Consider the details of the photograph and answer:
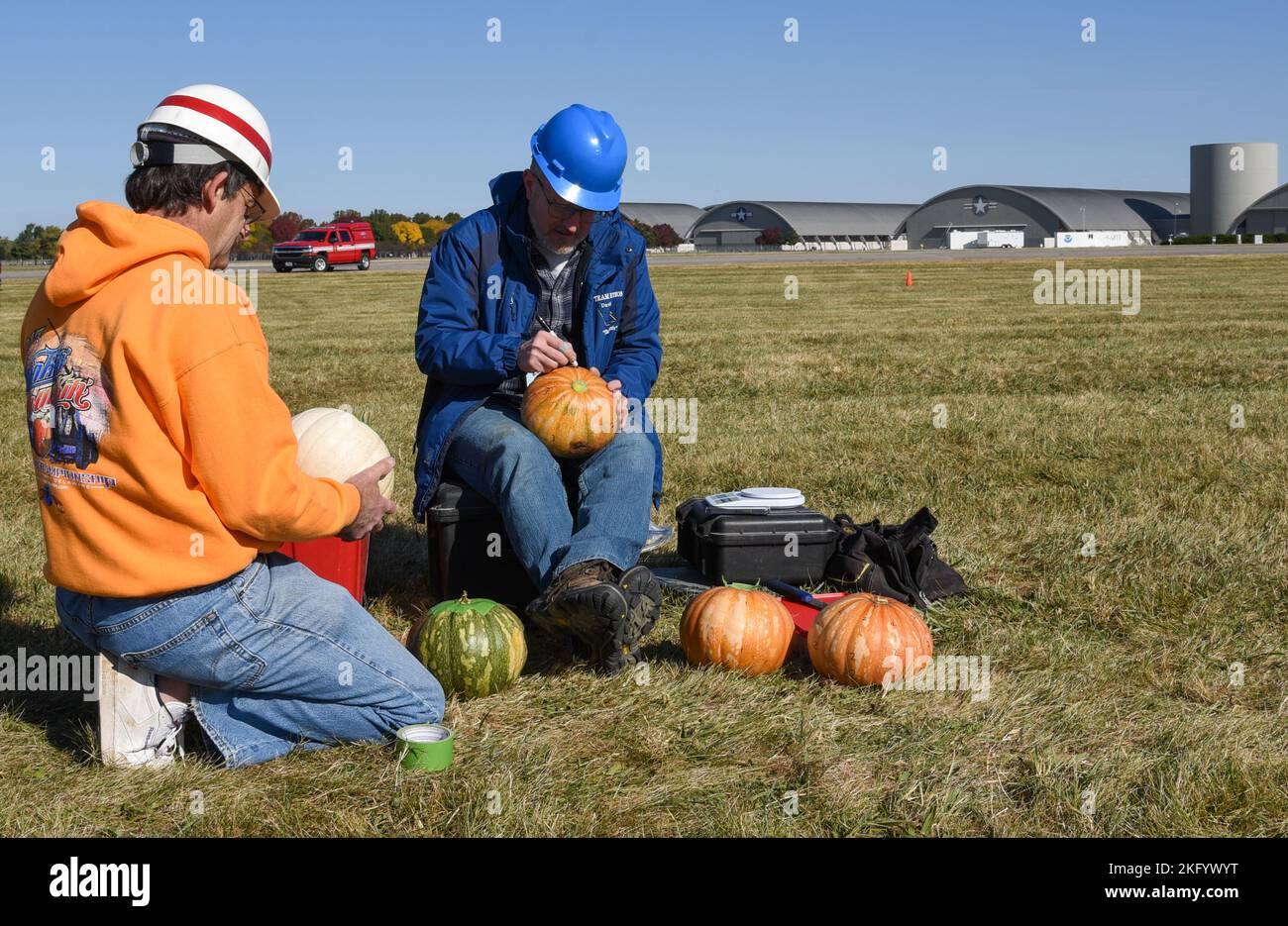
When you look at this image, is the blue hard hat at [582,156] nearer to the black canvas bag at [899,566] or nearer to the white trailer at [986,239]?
the black canvas bag at [899,566]

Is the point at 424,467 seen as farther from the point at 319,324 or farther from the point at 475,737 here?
the point at 319,324

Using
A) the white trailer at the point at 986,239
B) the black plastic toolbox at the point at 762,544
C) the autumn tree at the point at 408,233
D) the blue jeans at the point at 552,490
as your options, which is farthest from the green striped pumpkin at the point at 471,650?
the white trailer at the point at 986,239

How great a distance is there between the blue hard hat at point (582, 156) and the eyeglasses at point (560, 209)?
7cm

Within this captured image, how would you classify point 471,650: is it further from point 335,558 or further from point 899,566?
point 899,566

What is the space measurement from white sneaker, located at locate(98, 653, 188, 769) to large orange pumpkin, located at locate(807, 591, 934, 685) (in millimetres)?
2172

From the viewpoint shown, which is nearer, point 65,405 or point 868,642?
point 65,405

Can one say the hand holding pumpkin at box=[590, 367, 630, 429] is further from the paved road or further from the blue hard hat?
the paved road

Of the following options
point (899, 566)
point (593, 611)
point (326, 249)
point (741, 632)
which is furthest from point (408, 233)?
point (593, 611)

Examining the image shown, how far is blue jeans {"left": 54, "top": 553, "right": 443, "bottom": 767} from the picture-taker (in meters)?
3.41

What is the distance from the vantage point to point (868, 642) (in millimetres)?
4348

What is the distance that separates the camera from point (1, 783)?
363 cm

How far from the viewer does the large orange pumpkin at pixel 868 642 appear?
14.3 ft

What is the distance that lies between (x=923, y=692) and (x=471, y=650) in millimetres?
1586

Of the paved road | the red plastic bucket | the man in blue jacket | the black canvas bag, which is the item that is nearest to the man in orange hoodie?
the red plastic bucket
